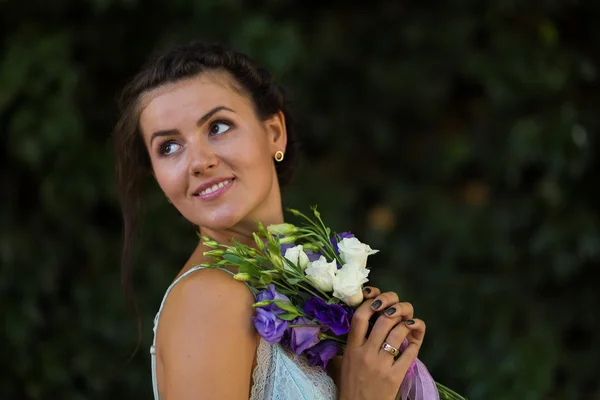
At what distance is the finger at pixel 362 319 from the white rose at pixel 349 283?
0.09ft

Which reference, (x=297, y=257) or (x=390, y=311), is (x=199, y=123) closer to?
(x=297, y=257)

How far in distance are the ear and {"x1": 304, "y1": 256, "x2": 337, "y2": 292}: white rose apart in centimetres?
45

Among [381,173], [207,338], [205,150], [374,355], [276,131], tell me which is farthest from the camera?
[381,173]

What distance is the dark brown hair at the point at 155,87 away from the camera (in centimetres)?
175

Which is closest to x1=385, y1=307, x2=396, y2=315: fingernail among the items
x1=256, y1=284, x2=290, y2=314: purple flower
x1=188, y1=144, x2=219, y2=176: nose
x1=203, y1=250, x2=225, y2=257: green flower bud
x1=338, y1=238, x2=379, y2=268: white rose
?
x1=338, y1=238, x2=379, y2=268: white rose

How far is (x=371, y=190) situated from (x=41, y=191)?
1.71 meters

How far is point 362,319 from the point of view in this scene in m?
1.55

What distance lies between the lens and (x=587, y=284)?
3.75m

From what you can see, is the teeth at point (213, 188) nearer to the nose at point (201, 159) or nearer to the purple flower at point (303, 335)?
the nose at point (201, 159)

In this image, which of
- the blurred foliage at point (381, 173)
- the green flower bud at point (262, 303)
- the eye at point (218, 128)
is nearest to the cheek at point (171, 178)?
the eye at point (218, 128)

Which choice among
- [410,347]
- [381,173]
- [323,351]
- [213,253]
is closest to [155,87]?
[213,253]

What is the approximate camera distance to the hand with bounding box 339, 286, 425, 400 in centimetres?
157

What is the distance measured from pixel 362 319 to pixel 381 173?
8.27 feet

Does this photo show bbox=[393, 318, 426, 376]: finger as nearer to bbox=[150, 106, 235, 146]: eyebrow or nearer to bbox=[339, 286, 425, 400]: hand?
bbox=[339, 286, 425, 400]: hand
